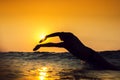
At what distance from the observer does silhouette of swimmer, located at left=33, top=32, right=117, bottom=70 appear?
29.3 meters

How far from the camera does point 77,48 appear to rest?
29938 mm

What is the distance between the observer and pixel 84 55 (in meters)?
30.9

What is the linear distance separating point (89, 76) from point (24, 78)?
450 cm

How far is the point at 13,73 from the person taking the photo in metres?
29.4

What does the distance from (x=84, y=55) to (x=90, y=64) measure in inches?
88.9

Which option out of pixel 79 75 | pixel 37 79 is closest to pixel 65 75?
pixel 79 75

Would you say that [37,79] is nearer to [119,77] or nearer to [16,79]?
[16,79]

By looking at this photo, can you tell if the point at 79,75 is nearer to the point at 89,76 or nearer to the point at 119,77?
the point at 89,76

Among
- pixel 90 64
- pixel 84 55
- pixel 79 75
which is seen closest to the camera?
pixel 79 75

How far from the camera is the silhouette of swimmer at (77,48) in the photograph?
29344mm

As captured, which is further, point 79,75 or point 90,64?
point 90,64

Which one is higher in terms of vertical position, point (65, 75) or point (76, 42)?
point (76, 42)

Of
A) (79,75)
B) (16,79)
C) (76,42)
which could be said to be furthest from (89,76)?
(16,79)

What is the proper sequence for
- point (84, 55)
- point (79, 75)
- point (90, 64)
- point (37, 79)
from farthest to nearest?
point (90, 64), point (84, 55), point (79, 75), point (37, 79)
